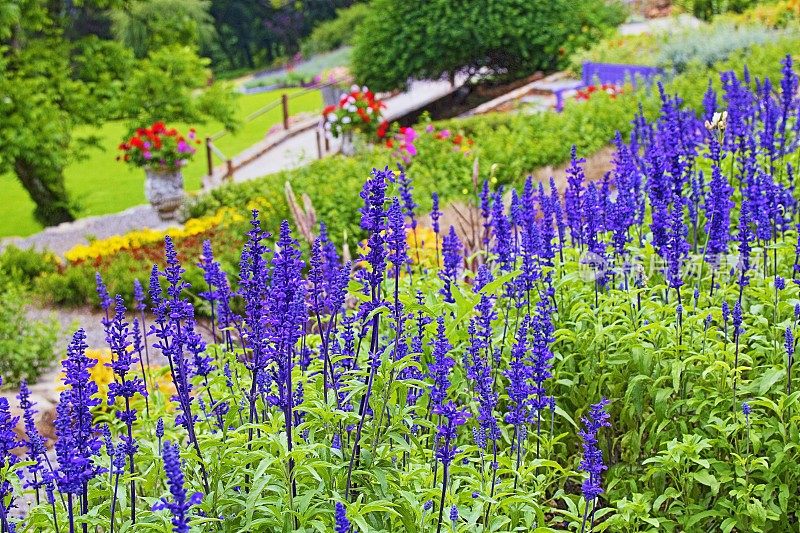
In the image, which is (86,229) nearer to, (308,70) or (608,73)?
(608,73)

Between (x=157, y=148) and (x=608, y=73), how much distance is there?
786 cm

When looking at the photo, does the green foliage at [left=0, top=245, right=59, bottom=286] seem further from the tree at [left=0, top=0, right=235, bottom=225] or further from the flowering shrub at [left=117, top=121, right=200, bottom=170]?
the flowering shrub at [left=117, top=121, right=200, bottom=170]

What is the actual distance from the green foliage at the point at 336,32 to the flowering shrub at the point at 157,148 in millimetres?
24717

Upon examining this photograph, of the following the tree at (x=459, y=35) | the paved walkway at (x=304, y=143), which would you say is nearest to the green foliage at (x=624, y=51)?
the tree at (x=459, y=35)

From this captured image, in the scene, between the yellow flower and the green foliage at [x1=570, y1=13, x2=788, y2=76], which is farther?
the green foliage at [x1=570, y1=13, x2=788, y2=76]

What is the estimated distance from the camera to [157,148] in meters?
13.3

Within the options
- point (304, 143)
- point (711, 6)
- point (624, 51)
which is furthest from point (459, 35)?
point (711, 6)

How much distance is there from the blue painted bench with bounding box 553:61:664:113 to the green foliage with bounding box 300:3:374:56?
21.4 meters

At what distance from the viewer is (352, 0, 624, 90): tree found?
19.8m

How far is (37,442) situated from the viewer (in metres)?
2.58

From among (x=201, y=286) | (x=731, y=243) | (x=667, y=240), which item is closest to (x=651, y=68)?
(x=201, y=286)

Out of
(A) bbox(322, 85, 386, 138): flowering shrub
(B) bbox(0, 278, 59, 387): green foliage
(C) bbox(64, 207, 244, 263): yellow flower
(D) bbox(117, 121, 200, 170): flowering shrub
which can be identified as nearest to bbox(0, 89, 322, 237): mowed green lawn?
(D) bbox(117, 121, 200, 170): flowering shrub

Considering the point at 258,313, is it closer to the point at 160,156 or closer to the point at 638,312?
the point at 638,312

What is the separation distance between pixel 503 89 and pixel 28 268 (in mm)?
13414
